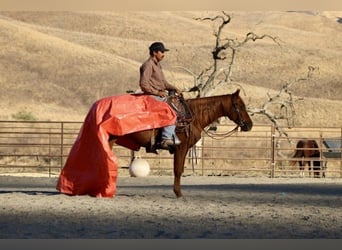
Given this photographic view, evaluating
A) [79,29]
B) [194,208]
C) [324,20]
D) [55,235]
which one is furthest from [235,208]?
[324,20]

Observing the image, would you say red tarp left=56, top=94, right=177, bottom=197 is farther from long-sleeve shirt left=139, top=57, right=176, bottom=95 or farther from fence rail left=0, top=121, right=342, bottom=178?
fence rail left=0, top=121, right=342, bottom=178

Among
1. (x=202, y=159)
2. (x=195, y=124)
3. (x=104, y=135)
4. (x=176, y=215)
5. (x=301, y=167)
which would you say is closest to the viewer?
(x=176, y=215)

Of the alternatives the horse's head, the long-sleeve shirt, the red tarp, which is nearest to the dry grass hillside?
the horse's head

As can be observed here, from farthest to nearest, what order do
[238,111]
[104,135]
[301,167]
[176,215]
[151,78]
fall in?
1. [301,167]
2. [238,111]
3. [104,135]
4. [151,78]
5. [176,215]

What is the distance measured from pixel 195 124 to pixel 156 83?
97cm

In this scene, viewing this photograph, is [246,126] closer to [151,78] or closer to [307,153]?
[151,78]

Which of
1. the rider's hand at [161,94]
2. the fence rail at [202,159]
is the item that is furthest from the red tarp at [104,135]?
the fence rail at [202,159]

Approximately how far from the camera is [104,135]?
13.3 metres

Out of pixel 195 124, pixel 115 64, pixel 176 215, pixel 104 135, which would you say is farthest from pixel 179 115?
pixel 115 64

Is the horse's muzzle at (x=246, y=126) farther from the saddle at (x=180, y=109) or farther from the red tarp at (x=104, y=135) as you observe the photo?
the red tarp at (x=104, y=135)

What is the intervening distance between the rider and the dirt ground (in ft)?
2.99

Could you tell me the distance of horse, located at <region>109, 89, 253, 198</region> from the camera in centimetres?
1347

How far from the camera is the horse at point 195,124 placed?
13.5 metres

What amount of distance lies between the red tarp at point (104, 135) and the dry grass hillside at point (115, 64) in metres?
26.1
